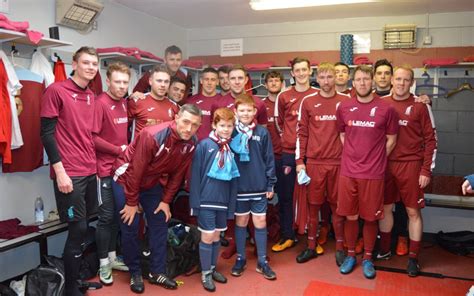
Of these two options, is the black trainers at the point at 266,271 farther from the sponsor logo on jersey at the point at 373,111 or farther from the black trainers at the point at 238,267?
the sponsor logo on jersey at the point at 373,111

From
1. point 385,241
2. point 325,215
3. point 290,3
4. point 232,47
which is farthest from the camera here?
point 232,47

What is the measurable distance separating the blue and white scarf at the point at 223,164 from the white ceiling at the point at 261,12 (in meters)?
1.96

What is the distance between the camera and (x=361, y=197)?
3.27m

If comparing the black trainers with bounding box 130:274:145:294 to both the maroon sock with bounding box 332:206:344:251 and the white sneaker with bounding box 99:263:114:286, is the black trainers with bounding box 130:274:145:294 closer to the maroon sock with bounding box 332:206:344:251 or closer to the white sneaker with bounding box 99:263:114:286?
the white sneaker with bounding box 99:263:114:286

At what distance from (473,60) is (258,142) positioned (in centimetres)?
266

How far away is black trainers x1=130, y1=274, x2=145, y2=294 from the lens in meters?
3.05

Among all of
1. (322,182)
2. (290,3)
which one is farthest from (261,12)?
(322,182)

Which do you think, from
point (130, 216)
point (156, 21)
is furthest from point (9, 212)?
point (156, 21)

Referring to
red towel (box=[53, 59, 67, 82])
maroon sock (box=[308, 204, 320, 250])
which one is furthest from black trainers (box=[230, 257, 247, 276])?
red towel (box=[53, 59, 67, 82])

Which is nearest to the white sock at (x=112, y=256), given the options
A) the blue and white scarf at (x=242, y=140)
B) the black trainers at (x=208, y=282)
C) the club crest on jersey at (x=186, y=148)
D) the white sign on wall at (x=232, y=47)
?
the black trainers at (x=208, y=282)

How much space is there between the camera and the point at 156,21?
206 inches

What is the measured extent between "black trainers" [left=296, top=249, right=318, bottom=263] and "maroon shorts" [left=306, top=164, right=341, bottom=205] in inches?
17.9

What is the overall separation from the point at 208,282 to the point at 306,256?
99cm

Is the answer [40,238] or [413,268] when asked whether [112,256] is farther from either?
[413,268]
